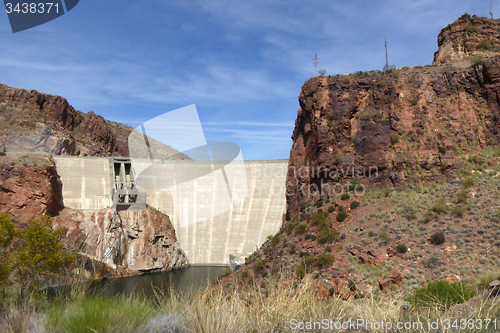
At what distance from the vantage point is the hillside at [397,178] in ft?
61.1

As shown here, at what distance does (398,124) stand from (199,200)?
27940mm

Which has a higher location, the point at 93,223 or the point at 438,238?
the point at 93,223

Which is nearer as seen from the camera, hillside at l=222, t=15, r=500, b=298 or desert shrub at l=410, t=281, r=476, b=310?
desert shrub at l=410, t=281, r=476, b=310

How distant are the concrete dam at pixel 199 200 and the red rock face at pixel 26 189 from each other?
158 inches

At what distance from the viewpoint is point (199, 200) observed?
4612 centimetres

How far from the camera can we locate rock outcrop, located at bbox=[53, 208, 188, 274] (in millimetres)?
37344

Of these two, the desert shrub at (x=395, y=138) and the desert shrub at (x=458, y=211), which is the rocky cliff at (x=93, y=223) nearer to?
the desert shrub at (x=395, y=138)

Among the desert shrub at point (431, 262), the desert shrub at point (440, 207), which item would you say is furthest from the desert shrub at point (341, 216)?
the desert shrub at point (431, 262)

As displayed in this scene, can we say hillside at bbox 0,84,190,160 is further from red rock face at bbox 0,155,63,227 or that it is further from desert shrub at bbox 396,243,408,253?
desert shrub at bbox 396,243,408,253

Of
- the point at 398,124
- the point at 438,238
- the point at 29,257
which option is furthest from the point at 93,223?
the point at 438,238

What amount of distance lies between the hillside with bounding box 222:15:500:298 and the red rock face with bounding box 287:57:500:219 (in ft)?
0.27

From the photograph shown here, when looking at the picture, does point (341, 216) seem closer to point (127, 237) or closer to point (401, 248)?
point (401, 248)

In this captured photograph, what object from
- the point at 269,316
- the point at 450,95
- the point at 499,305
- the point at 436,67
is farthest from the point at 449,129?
the point at 269,316

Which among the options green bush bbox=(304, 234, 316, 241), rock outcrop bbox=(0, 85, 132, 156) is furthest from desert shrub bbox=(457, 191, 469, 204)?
rock outcrop bbox=(0, 85, 132, 156)
